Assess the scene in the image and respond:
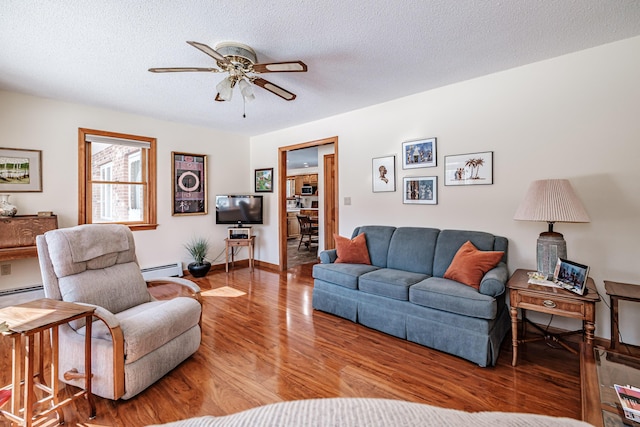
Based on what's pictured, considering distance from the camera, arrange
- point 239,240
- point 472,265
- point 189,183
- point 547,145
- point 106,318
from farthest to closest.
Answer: point 239,240 < point 189,183 < point 547,145 < point 472,265 < point 106,318

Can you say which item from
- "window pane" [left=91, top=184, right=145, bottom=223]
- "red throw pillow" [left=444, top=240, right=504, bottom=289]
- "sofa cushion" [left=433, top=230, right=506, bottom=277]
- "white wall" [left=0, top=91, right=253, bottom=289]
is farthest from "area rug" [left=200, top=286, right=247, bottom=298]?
"red throw pillow" [left=444, top=240, right=504, bottom=289]

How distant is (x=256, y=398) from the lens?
1.92 metres

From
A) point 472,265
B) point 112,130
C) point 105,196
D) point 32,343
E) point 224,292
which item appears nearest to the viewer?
point 32,343

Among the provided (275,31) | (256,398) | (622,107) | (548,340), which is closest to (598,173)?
(622,107)

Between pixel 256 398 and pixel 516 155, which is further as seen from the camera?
pixel 516 155

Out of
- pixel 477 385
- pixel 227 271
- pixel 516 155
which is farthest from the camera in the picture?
pixel 227 271

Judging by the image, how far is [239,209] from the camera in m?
5.36

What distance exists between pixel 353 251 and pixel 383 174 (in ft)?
3.69

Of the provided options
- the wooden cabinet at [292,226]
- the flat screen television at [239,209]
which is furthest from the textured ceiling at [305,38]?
the wooden cabinet at [292,226]

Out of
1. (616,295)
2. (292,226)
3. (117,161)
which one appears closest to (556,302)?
(616,295)

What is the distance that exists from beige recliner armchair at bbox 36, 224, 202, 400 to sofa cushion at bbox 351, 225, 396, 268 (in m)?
1.99

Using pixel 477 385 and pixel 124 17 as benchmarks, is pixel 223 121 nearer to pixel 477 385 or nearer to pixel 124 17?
pixel 124 17

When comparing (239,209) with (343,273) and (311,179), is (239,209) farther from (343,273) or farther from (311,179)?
(311,179)

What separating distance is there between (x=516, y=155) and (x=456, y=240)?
3.29 ft
